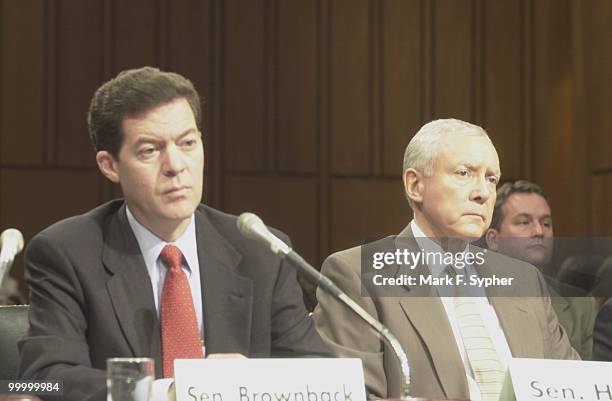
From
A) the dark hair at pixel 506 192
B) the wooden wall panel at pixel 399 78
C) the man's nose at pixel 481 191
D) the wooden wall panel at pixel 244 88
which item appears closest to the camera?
the man's nose at pixel 481 191

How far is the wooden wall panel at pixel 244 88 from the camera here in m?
7.60

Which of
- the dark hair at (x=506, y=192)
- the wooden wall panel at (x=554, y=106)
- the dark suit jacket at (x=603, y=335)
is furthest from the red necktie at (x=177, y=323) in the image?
the wooden wall panel at (x=554, y=106)

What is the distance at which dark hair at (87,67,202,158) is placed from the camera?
278cm

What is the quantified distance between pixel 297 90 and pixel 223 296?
504 centimetres

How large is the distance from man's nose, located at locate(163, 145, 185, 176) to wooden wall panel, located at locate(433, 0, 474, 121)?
5.43 metres

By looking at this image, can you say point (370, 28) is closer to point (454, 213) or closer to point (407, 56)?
point (407, 56)

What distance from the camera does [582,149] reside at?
790cm

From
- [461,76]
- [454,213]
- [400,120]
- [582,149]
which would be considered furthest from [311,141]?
[454,213]

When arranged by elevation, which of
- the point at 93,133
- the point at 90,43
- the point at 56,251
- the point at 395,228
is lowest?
the point at 395,228

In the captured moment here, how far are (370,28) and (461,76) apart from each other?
0.81 m

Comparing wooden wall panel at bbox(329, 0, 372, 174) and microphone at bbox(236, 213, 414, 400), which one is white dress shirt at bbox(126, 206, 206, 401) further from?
wooden wall panel at bbox(329, 0, 372, 174)

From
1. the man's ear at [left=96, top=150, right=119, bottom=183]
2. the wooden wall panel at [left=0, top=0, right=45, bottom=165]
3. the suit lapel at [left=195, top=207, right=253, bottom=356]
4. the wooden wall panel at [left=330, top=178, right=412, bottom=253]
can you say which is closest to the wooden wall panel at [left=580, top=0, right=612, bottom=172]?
the wooden wall panel at [left=330, top=178, right=412, bottom=253]

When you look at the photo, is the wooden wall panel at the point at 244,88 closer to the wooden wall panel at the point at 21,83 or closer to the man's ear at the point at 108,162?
the wooden wall panel at the point at 21,83

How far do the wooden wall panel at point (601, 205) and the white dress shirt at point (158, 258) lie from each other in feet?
16.9
